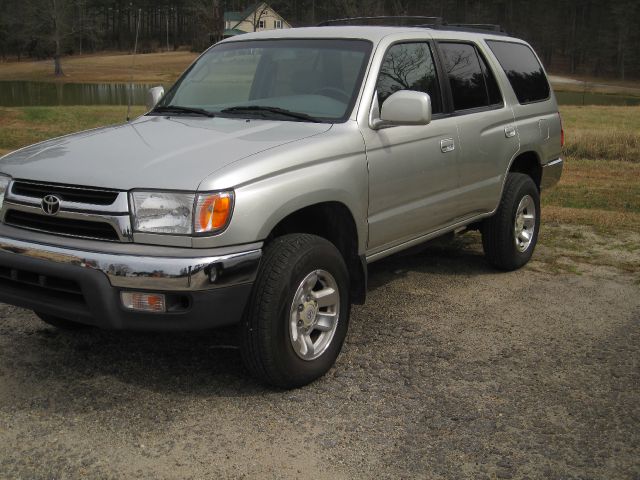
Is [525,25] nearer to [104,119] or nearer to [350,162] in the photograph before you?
[104,119]

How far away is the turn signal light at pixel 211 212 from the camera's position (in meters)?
3.51

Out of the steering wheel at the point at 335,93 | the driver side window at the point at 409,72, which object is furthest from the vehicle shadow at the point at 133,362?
the driver side window at the point at 409,72

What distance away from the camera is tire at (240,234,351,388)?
3721 mm

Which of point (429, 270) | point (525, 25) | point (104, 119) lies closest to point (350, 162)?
point (429, 270)

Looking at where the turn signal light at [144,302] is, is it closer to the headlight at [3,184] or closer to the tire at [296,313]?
the tire at [296,313]

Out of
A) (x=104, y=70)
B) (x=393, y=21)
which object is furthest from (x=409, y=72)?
(x=104, y=70)

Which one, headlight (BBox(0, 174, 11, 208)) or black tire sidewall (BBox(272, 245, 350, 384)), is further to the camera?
headlight (BBox(0, 174, 11, 208))

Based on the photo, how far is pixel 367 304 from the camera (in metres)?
5.54

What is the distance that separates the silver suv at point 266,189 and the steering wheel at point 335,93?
1 centimetres

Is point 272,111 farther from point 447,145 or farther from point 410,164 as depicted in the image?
point 447,145

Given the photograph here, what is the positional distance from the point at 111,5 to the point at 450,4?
158ft

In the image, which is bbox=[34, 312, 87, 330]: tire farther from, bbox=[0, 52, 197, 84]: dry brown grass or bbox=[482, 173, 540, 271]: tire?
bbox=[0, 52, 197, 84]: dry brown grass

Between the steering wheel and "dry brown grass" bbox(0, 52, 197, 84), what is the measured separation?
190 ft

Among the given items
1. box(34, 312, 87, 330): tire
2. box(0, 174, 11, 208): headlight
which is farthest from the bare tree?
box(0, 174, 11, 208): headlight
